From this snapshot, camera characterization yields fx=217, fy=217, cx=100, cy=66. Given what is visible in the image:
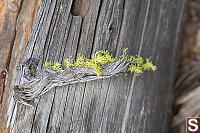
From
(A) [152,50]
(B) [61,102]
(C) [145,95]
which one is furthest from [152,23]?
(B) [61,102]

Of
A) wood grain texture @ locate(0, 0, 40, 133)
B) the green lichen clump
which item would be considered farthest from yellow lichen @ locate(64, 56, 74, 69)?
wood grain texture @ locate(0, 0, 40, 133)

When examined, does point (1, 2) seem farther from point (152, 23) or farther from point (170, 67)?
point (170, 67)

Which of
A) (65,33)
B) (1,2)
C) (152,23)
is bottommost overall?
(65,33)

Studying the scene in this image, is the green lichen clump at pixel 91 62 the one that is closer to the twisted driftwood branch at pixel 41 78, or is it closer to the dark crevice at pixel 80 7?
the twisted driftwood branch at pixel 41 78

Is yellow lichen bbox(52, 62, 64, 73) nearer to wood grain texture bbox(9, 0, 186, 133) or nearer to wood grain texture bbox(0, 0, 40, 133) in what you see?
wood grain texture bbox(9, 0, 186, 133)

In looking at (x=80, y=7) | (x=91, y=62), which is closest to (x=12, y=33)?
(x=80, y=7)
